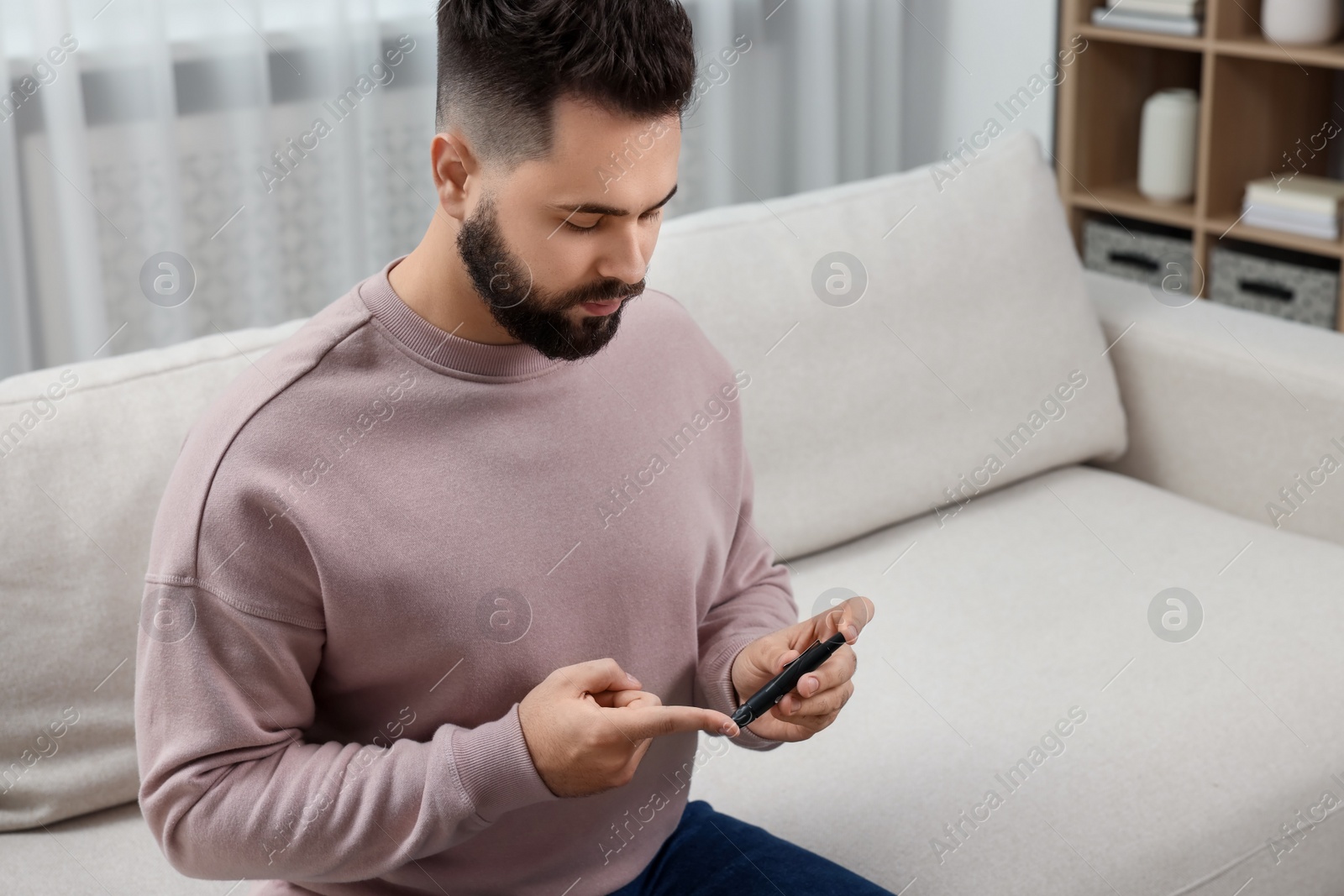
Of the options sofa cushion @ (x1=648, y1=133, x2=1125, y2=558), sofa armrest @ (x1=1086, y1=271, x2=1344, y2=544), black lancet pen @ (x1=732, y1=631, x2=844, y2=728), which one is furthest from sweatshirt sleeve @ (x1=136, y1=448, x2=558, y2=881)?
sofa armrest @ (x1=1086, y1=271, x2=1344, y2=544)

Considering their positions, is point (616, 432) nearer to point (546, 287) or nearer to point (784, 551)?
point (546, 287)

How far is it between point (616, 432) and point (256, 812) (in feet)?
1.35

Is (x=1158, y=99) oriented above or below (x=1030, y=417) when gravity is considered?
above

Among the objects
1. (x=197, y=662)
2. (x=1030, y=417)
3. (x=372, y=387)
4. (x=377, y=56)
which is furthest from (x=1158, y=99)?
(x=197, y=662)

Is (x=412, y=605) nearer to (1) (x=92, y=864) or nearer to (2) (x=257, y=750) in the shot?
(2) (x=257, y=750)

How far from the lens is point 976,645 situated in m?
1.66

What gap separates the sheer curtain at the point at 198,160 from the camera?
7.16 feet

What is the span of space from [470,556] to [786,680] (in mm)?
263

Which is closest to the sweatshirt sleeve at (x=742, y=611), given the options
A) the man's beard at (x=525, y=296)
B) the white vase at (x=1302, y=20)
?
the man's beard at (x=525, y=296)

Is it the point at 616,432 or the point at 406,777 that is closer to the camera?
the point at 406,777

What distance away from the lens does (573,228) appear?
38.0 inches

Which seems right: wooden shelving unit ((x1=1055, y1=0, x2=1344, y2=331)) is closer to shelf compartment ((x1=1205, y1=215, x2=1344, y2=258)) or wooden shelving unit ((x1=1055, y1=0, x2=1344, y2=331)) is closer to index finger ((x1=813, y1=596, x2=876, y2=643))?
shelf compartment ((x1=1205, y1=215, x2=1344, y2=258))

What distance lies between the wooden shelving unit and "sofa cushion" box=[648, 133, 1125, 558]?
0.86 metres

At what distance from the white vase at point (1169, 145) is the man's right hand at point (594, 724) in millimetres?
2274
